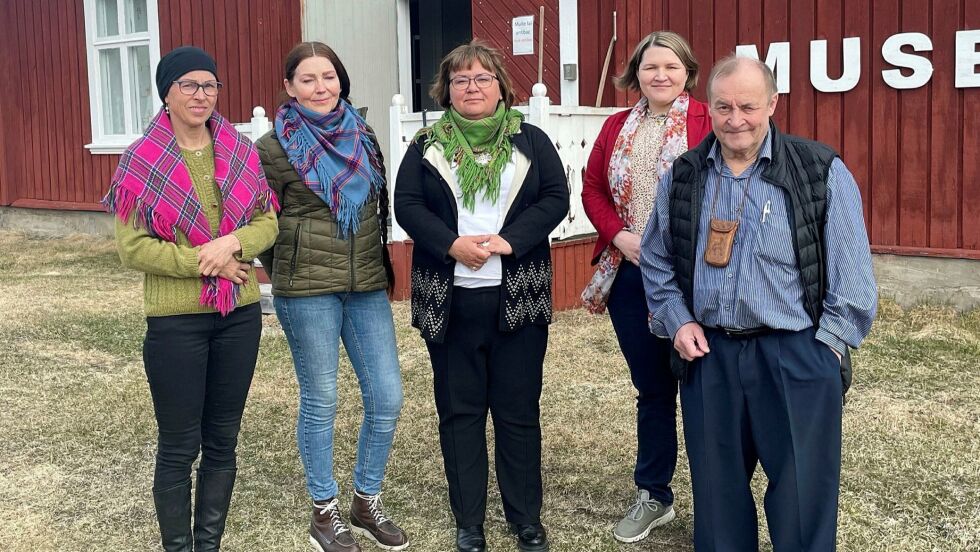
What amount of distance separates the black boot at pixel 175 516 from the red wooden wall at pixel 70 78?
8.27 meters

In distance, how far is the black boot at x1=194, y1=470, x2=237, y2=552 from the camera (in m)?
3.15

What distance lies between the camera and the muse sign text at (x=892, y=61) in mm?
6473

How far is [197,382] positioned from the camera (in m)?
2.98

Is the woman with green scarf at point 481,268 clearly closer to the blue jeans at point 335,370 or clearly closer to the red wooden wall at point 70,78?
the blue jeans at point 335,370

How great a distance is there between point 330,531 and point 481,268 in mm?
1064

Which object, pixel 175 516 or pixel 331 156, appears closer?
pixel 175 516

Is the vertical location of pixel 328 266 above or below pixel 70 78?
below

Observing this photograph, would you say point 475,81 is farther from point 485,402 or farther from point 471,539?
point 471,539

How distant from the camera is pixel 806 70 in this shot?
712 cm

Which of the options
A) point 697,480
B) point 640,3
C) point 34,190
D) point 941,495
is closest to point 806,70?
point 640,3

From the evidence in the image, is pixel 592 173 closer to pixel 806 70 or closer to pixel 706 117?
pixel 706 117

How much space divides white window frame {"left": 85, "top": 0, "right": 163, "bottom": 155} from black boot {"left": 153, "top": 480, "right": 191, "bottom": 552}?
31.7ft

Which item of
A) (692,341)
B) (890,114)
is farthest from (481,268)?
(890,114)

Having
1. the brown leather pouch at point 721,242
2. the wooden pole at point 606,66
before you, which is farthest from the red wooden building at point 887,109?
the brown leather pouch at point 721,242
